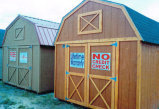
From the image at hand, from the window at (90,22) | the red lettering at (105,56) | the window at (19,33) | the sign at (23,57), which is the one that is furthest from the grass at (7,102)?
the red lettering at (105,56)

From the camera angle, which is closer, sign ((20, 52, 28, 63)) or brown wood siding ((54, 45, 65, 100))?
brown wood siding ((54, 45, 65, 100))

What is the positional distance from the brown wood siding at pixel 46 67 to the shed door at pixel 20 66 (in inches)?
36.0

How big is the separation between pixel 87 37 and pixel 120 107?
298cm

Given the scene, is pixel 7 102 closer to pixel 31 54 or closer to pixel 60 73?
pixel 60 73

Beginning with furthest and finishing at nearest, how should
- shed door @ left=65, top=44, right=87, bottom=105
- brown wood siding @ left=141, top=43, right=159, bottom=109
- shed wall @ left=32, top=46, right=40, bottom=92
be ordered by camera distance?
shed wall @ left=32, top=46, right=40, bottom=92 → shed door @ left=65, top=44, right=87, bottom=105 → brown wood siding @ left=141, top=43, right=159, bottom=109

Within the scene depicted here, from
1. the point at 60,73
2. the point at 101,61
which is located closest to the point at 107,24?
the point at 101,61

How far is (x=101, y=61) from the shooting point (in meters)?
6.07

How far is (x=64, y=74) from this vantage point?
7488 millimetres

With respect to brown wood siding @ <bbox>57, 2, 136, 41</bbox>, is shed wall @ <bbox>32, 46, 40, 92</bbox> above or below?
below

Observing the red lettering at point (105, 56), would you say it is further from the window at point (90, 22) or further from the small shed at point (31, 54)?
the small shed at point (31, 54)

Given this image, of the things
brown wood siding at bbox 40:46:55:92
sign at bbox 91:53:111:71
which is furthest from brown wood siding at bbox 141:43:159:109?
brown wood siding at bbox 40:46:55:92

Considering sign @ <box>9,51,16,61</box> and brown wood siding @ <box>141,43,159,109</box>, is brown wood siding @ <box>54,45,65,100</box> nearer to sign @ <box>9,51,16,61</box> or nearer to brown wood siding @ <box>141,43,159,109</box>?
brown wood siding @ <box>141,43,159,109</box>

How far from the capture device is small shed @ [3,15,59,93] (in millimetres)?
8766

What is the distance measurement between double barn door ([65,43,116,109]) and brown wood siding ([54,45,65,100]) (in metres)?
0.25
